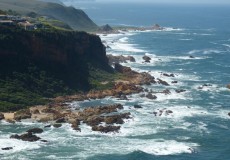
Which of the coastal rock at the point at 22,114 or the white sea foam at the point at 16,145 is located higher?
the coastal rock at the point at 22,114

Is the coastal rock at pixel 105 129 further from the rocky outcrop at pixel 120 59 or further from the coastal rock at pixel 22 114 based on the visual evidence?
the rocky outcrop at pixel 120 59

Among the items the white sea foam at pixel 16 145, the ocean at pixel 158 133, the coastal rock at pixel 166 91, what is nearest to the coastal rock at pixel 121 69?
the ocean at pixel 158 133

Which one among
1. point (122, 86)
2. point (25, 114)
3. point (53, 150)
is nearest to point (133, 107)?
point (122, 86)

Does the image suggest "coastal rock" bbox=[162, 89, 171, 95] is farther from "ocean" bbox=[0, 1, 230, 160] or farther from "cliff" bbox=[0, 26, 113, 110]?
"cliff" bbox=[0, 26, 113, 110]

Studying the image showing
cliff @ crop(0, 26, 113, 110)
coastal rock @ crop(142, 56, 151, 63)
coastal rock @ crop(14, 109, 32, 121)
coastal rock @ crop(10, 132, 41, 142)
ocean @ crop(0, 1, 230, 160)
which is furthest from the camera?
coastal rock @ crop(142, 56, 151, 63)

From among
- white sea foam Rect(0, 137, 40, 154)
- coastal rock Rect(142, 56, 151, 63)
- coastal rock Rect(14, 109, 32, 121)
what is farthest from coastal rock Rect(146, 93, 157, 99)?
coastal rock Rect(142, 56, 151, 63)

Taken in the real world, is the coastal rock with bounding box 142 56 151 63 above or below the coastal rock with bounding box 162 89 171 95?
above

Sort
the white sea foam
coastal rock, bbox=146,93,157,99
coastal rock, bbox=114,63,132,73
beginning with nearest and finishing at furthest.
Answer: the white sea foam
coastal rock, bbox=146,93,157,99
coastal rock, bbox=114,63,132,73
